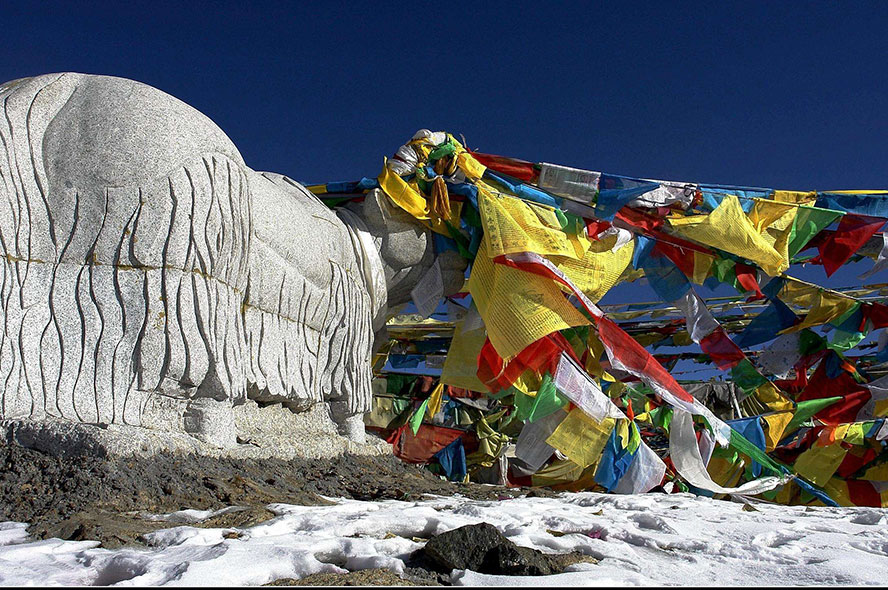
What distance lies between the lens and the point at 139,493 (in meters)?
2.97

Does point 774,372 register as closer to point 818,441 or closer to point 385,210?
point 818,441

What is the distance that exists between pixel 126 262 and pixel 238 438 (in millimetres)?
1142

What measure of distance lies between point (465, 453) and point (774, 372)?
3279mm

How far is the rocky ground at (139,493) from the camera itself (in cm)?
238

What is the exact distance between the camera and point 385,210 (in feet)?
19.6

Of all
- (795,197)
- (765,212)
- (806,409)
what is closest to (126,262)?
(765,212)

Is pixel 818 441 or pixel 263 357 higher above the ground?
pixel 263 357

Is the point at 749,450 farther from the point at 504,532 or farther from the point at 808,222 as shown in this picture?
the point at 504,532

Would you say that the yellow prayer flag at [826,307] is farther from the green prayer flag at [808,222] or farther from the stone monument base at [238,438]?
the stone monument base at [238,438]

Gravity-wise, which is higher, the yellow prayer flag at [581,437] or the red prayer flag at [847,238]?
the red prayer flag at [847,238]

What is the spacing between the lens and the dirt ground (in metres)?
2.50

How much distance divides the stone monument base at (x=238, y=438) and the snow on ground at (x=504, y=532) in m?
0.63

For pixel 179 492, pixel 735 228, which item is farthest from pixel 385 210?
pixel 179 492

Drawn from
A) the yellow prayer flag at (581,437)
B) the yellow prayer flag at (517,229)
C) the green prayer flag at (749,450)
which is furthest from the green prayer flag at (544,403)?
the green prayer flag at (749,450)
